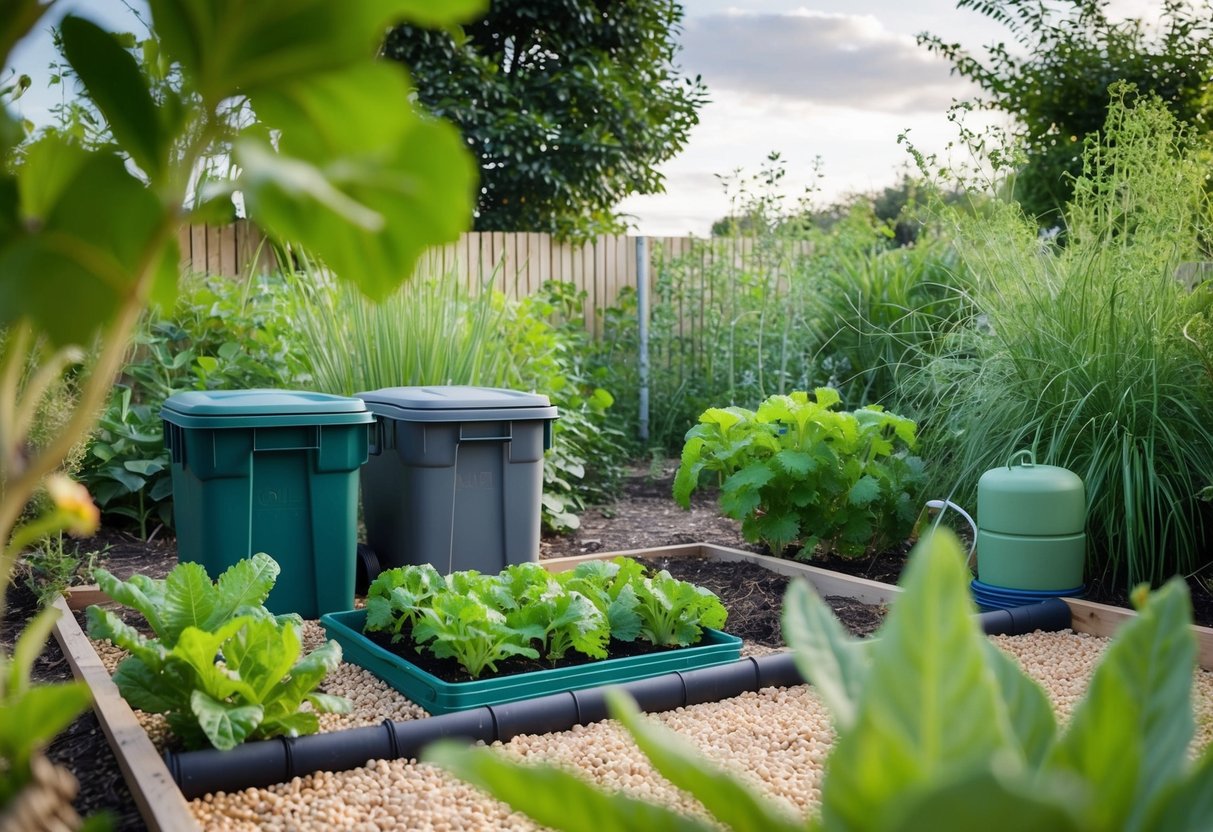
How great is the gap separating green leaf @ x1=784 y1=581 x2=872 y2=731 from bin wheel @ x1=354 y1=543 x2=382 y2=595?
3245 mm

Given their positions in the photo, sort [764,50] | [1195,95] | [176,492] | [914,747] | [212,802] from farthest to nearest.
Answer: [764,50], [1195,95], [176,492], [212,802], [914,747]

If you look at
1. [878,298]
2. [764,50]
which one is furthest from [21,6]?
[764,50]

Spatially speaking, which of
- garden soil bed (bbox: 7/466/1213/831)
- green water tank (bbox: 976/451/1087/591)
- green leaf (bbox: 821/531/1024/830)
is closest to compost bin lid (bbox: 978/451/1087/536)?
green water tank (bbox: 976/451/1087/591)

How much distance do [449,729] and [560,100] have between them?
35.9 ft

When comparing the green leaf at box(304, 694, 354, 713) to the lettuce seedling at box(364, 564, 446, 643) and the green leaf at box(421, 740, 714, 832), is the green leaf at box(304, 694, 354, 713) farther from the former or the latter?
the green leaf at box(421, 740, 714, 832)

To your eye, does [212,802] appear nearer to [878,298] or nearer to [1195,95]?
[878,298]

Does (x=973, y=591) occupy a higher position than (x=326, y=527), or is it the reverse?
(x=326, y=527)

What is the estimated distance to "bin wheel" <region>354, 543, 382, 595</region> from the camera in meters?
3.98

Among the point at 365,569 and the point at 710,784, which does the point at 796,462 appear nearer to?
the point at 365,569

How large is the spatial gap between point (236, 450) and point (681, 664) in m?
1.65

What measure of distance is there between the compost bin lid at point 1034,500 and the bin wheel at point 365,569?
2314mm

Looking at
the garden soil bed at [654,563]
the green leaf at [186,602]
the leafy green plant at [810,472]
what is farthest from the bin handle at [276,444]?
the leafy green plant at [810,472]

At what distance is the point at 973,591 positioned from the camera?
12.8ft

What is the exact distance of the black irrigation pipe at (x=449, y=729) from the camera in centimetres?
213
